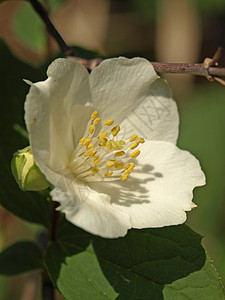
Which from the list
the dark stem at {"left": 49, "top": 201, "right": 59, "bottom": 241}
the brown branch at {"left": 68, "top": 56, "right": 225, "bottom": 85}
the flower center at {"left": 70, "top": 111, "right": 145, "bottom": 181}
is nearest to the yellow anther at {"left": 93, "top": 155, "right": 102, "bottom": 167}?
the flower center at {"left": 70, "top": 111, "right": 145, "bottom": 181}

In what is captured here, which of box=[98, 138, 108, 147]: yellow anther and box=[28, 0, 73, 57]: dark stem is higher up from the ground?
box=[28, 0, 73, 57]: dark stem

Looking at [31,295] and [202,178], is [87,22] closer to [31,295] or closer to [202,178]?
[31,295]

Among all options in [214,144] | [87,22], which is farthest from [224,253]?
[87,22]

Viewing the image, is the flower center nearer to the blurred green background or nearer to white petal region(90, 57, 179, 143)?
white petal region(90, 57, 179, 143)

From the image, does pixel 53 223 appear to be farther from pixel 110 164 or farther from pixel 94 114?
pixel 94 114

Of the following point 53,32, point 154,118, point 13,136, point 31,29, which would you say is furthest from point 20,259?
point 31,29

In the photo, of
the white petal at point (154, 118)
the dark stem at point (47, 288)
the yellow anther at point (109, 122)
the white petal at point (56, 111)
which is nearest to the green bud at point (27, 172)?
the white petal at point (56, 111)
